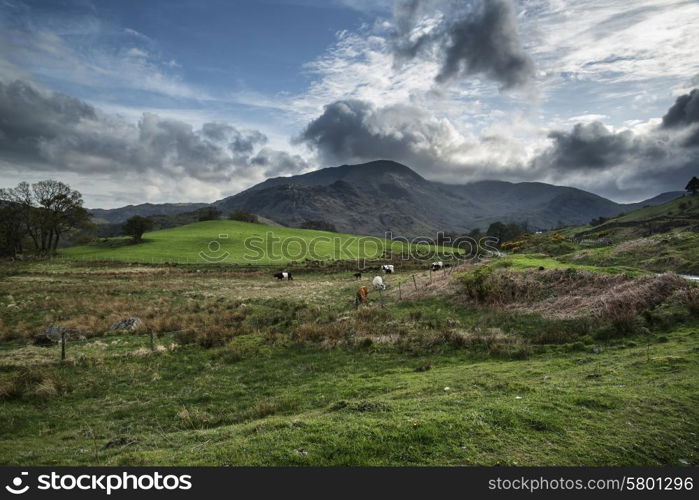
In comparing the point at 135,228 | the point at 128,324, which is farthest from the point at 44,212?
the point at 128,324

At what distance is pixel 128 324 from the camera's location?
2578 centimetres

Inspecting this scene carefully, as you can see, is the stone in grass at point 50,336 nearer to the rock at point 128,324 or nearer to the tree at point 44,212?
the rock at point 128,324

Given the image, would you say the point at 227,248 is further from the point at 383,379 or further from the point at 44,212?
the point at 383,379

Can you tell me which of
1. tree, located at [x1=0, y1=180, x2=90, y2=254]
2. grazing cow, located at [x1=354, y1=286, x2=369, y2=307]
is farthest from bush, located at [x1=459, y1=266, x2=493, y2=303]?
tree, located at [x1=0, y1=180, x2=90, y2=254]

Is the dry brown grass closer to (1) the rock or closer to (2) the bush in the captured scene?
(2) the bush

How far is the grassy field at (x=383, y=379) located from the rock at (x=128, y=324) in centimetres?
59

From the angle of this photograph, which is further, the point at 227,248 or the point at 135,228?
the point at 135,228

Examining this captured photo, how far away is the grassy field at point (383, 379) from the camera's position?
8117 mm

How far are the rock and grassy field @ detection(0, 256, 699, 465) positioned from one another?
59 centimetres

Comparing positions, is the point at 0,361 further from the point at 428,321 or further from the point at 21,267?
the point at 21,267

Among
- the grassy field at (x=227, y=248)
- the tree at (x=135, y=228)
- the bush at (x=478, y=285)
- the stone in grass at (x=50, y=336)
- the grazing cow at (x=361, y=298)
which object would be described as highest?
the tree at (x=135, y=228)

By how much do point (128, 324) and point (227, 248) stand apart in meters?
74.1

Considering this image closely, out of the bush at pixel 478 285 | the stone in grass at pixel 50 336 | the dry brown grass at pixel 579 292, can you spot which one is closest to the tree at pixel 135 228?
the stone in grass at pixel 50 336

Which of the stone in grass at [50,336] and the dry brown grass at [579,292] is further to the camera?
the stone in grass at [50,336]
